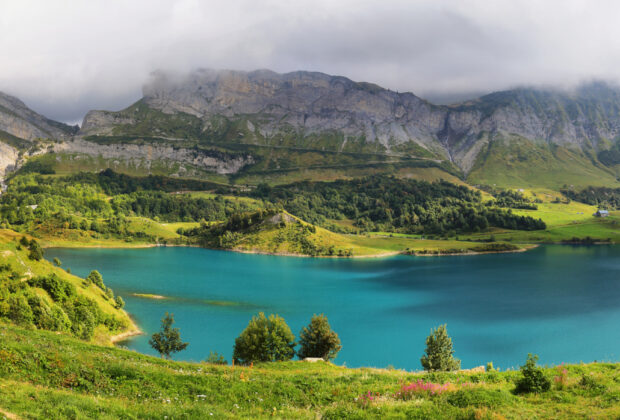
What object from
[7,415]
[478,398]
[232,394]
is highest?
[7,415]

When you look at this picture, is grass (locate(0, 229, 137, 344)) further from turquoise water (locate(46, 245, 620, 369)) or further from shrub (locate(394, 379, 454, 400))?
shrub (locate(394, 379, 454, 400))

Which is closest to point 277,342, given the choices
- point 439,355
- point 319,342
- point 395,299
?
point 319,342

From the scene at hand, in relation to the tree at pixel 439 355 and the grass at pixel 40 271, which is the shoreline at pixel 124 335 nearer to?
the grass at pixel 40 271

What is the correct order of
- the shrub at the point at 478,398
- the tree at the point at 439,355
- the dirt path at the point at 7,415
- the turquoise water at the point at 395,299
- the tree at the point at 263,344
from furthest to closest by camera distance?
the turquoise water at the point at 395,299 → the tree at the point at 263,344 → the tree at the point at 439,355 → the shrub at the point at 478,398 → the dirt path at the point at 7,415

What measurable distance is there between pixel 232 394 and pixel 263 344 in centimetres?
2537

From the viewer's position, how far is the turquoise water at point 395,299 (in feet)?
190

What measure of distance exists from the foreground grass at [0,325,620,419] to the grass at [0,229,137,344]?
38357 millimetres

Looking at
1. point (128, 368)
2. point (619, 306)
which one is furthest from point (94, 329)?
point (619, 306)

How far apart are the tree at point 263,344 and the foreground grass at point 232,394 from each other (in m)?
21.4

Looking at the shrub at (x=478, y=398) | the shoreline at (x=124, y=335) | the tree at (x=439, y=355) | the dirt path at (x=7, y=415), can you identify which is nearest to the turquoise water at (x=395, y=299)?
the shoreline at (x=124, y=335)

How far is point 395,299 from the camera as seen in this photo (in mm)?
89875

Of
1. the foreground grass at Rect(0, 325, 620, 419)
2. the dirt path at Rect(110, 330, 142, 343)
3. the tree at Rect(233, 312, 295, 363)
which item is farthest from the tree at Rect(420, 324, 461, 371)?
the dirt path at Rect(110, 330, 142, 343)

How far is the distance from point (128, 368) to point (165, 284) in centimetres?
8632

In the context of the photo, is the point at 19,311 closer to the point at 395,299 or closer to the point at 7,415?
the point at 7,415
